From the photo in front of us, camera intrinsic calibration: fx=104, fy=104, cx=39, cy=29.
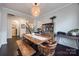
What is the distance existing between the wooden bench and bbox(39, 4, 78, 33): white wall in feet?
1.74

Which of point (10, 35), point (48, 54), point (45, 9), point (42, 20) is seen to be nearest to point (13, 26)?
point (10, 35)

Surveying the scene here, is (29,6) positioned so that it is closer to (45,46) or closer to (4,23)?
(4,23)

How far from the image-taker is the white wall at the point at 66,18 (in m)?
1.71

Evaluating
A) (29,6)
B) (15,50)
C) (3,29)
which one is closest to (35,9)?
(29,6)

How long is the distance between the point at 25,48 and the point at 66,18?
861 millimetres

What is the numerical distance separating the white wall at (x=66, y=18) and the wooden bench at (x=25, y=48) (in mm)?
531

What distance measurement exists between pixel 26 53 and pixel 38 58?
0.22 m

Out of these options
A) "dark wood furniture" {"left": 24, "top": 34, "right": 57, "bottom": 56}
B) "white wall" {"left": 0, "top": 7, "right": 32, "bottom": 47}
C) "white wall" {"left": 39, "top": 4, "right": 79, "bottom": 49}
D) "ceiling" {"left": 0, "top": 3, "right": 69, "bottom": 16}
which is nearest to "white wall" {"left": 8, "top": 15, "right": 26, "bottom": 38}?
"white wall" {"left": 0, "top": 7, "right": 32, "bottom": 47}

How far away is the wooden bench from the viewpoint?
5.63 ft

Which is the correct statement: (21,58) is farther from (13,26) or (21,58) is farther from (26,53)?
(13,26)

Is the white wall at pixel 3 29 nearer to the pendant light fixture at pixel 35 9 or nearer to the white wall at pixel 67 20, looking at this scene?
the pendant light fixture at pixel 35 9

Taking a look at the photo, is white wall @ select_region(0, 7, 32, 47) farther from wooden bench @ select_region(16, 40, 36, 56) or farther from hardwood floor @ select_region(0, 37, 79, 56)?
wooden bench @ select_region(16, 40, 36, 56)

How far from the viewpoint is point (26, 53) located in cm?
171

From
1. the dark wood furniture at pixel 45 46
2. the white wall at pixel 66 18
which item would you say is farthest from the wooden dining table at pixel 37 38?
the white wall at pixel 66 18
